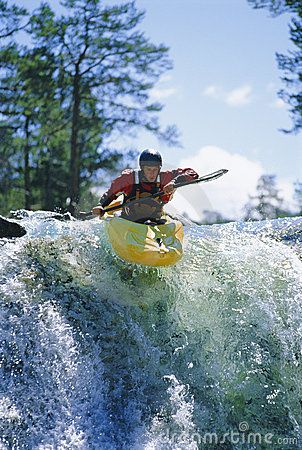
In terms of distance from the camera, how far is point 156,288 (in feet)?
18.6

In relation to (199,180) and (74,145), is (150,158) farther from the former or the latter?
(74,145)

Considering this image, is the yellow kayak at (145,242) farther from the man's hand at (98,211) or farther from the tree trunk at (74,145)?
the tree trunk at (74,145)

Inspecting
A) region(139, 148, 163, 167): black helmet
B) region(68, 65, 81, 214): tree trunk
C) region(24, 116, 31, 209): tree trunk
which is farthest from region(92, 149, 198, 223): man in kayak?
region(24, 116, 31, 209): tree trunk

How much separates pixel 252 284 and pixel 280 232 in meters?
2.20

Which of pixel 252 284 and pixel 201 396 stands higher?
pixel 252 284

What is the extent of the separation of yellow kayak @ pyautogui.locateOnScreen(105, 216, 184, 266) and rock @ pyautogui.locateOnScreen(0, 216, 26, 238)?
1040 mm

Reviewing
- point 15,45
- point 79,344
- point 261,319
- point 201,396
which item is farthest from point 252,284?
point 15,45

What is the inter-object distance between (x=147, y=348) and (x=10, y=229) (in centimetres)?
205

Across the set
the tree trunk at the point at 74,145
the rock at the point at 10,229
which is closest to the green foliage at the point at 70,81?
the tree trunk at the point at 74,145

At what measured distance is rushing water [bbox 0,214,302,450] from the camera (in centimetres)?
449

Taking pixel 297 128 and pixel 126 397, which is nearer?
pixel 126 397

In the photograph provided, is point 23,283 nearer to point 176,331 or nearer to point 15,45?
point 176,331

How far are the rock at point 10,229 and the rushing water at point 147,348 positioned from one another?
0.47 metres

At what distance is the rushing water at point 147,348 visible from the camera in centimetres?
449
